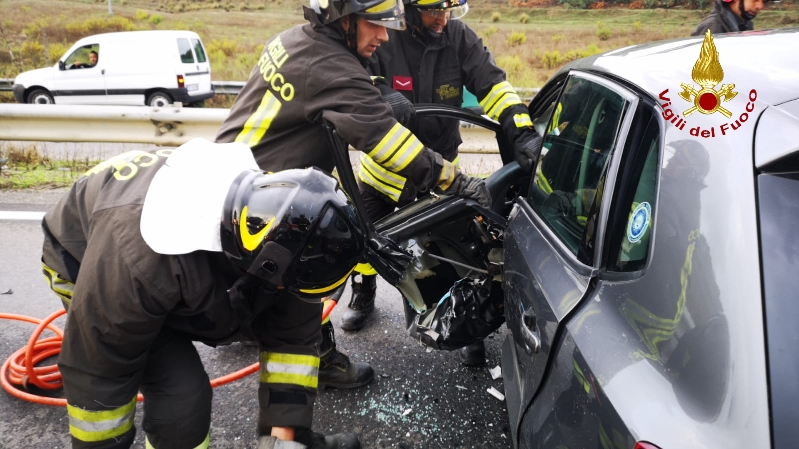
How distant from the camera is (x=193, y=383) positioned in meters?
1.60

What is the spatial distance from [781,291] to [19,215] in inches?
183

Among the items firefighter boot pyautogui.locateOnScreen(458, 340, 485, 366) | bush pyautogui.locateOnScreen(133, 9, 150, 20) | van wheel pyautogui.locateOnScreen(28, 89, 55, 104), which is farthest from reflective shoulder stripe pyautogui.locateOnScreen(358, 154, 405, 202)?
bush pyautogui.locateOnScreen(133, 9, 150, 20)

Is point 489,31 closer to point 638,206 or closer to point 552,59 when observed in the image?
point 552,59

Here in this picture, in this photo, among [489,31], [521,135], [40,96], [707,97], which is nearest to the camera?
[707,97]

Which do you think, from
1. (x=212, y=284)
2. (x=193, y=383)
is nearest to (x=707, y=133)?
(x=212, y=284)

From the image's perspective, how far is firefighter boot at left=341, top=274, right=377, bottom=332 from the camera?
2.90 m

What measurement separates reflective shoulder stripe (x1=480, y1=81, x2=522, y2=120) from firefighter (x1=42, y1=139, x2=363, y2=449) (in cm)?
148

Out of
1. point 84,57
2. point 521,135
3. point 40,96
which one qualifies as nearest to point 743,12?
point 521,135

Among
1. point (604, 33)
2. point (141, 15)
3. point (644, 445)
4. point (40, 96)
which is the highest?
point (644, 445)

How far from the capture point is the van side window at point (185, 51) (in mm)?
10836

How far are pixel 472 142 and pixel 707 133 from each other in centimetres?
389

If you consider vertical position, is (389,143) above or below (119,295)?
above

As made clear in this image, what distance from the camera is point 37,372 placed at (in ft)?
8.00

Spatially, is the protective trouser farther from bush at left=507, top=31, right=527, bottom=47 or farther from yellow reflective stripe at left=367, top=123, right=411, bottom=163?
bush at left=507, top=31, right=527, bottom=47
